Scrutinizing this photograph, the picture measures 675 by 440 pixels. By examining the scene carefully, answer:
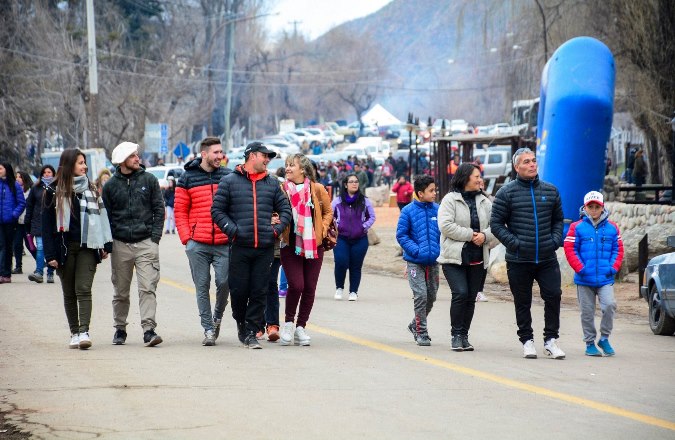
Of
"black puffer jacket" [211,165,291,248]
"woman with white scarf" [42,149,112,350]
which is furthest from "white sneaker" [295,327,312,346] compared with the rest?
"woman with white scarf" [42,149,112,350]

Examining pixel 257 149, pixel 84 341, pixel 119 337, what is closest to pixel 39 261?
pixel 119 337

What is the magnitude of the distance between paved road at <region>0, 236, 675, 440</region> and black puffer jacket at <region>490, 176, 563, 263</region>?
37.6 inches

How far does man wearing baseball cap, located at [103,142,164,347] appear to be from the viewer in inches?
459

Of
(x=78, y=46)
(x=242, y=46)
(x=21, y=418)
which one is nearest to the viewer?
(x=21, y=418)

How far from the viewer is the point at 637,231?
72.9ft

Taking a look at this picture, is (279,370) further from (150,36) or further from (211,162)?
(150,36)

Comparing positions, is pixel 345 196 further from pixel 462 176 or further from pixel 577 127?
pixel 577 127

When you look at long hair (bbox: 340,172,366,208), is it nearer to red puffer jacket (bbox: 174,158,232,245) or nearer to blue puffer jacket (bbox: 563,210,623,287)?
red puffer jacket (bbox: 174,158,232,245)

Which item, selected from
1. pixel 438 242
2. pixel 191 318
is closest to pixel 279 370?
pixel 438 242

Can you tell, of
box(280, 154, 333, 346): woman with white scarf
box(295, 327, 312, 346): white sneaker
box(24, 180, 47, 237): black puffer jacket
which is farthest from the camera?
box(24, 180, 47, 237): black puffer jacket

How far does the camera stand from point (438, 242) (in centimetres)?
1217

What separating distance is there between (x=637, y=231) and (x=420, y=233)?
36.0ft

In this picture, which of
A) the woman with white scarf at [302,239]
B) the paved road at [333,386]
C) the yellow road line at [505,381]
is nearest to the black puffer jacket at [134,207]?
the paved road at [333,386]

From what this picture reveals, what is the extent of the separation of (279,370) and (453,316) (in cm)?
222
